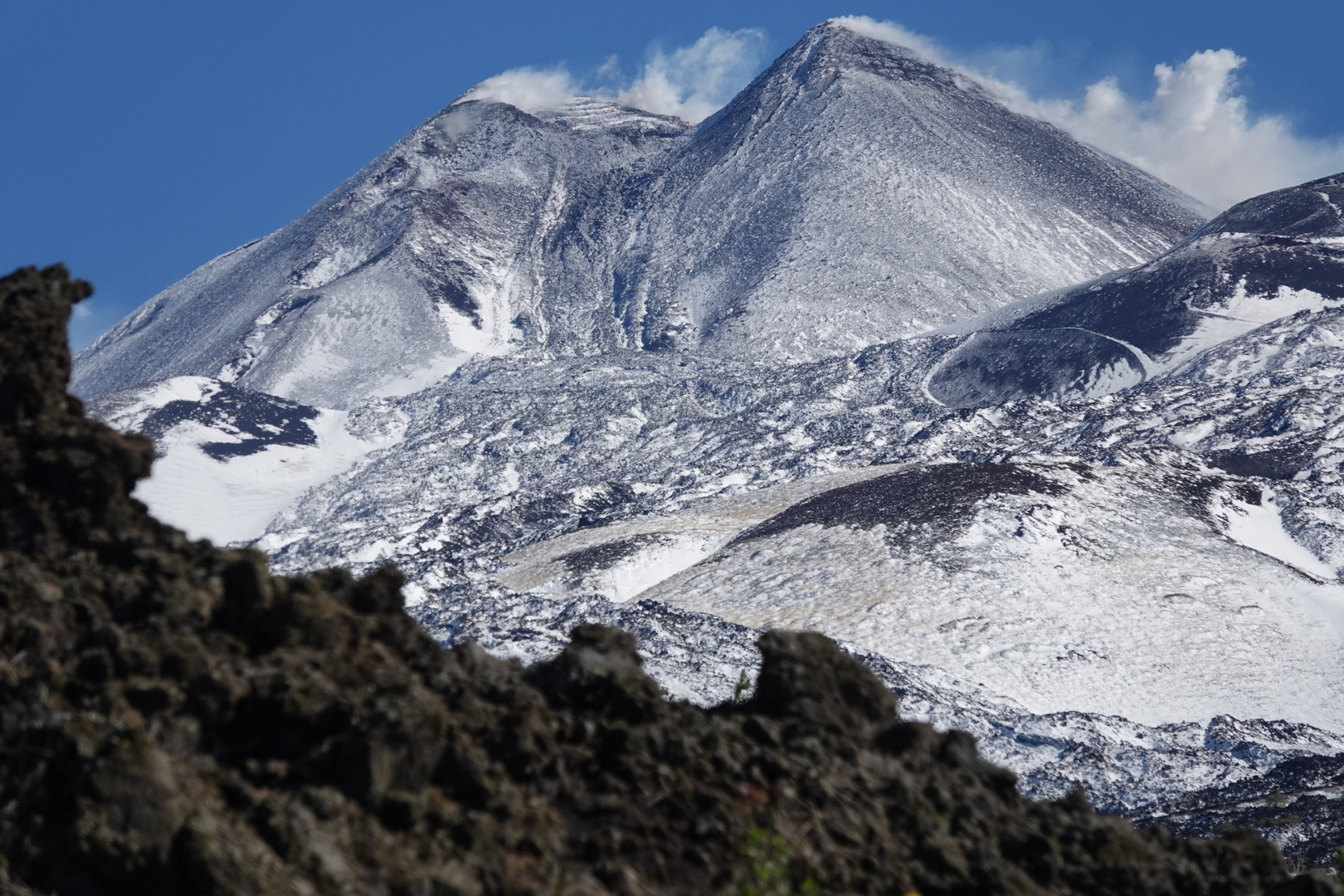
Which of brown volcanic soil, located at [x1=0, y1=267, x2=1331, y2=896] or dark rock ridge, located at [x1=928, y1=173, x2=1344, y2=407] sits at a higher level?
dark rock ridge, located at [x1=928, y1=173, x2=1344, y2=407]

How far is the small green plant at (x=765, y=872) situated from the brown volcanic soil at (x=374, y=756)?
24mm

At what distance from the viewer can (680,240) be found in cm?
14838

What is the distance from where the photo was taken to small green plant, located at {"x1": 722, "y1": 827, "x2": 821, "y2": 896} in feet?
26.7

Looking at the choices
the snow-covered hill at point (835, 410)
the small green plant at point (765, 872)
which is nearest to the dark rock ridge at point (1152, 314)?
the snow-covered hill at point (835, 410)

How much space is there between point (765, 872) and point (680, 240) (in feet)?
469

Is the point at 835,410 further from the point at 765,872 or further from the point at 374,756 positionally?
the point at 374,756

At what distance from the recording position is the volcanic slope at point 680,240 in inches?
4884

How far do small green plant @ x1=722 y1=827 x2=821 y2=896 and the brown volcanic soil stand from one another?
0.9 inches

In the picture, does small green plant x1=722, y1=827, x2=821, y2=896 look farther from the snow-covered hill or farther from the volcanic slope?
the volcanic slope

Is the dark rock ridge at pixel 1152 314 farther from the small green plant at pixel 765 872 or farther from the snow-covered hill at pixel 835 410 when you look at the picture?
the small green plant at pixel 765 872

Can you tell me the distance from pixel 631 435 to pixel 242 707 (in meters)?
81.4

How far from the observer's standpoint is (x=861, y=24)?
18500cm

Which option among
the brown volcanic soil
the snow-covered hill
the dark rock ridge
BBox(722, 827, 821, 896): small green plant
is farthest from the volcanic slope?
BBox(722, 827, 821, 896): small green plant

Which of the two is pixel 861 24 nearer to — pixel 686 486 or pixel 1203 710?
pixel 686 486
